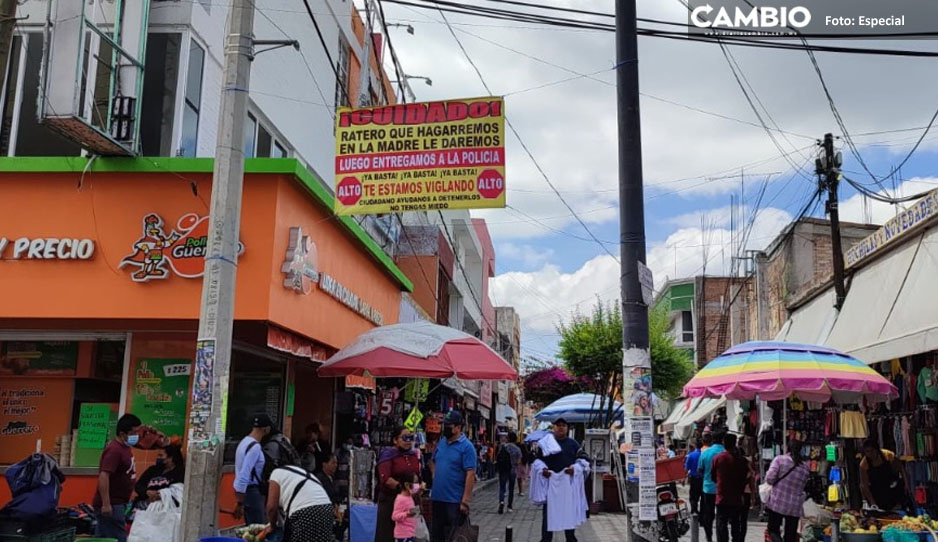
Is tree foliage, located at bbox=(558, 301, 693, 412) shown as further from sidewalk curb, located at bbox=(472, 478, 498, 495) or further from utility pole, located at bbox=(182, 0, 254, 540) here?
utility pole, located at bbox=(182, 0, 254, 540)

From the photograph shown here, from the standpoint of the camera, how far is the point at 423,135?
9.55 m

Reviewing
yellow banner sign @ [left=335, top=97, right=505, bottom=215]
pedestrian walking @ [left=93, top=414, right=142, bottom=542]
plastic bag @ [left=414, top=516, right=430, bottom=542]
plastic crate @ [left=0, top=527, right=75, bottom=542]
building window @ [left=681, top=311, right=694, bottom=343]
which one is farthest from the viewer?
building window @ [left=681, top=311, right=694, bottom=343]

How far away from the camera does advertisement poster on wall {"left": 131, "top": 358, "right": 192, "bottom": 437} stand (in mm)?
10891

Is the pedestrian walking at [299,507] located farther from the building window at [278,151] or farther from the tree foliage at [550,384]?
the tree foliage at [550,384]

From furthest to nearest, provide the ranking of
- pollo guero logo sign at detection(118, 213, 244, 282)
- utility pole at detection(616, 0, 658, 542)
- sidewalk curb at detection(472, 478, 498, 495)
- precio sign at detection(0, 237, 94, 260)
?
sidewalk curb at detection(472, 478, 498, 495), precio sign at detection(0, 237, 94, 260), pollo guero logo sign at detection(118, 213, 244, 282), utility pole at detection(616, 0, 658, 542)

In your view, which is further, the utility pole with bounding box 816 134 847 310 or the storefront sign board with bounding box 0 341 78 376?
the utility pole with bounding box 816 134 847 310

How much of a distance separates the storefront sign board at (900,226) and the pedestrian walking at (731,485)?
453 centimetres

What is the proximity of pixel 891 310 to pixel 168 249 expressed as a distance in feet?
35.7

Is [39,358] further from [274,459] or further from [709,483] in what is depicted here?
[709,483]

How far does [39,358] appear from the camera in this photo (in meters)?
11.2

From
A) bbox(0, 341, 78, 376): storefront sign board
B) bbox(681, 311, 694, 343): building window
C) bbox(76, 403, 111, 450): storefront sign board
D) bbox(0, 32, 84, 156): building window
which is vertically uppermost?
bbox(681, 311, 694, 343): building window

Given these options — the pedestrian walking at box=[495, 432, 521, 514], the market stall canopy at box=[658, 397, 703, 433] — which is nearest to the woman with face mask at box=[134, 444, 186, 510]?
the pedestrian walking at box=[495, 432, 521, 514]

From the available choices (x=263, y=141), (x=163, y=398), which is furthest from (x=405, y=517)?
(x=263, y=141)

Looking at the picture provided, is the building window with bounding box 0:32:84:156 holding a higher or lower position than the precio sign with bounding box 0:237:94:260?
higher
